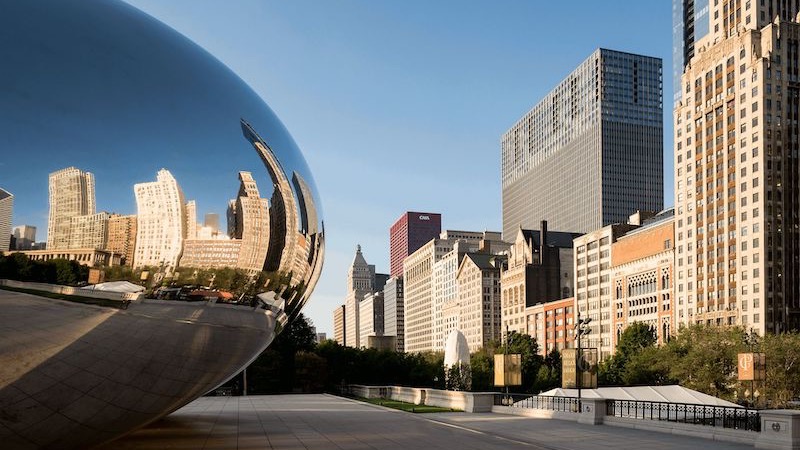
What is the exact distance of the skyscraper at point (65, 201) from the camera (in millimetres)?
7277

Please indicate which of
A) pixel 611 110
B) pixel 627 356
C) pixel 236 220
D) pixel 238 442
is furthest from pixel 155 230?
pixel 611 110

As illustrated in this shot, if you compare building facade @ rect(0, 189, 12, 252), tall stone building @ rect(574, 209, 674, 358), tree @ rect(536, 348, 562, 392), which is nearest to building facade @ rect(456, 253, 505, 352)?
tall stone building @ rect(574, 209, 674, 358)

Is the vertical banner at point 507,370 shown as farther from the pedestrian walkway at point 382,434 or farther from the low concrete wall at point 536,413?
the pedestrian walkway at point 382,434

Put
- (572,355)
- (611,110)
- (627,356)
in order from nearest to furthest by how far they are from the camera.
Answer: (572,355) → (627,356) → (611,110)

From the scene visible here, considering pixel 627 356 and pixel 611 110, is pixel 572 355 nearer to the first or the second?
pixel 627 356

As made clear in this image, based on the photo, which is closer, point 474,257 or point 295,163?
point 295,163

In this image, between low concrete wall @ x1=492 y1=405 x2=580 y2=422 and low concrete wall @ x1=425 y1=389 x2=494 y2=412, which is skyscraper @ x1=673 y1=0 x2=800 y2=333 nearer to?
low concrete wall @ x1=425 y1=389 x2=494 y2=412

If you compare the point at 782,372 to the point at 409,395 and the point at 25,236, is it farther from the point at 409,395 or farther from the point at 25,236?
the point at 25,236

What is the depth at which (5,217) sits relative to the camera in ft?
23.3

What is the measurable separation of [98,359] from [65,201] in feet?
5.92

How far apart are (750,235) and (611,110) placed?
347ft

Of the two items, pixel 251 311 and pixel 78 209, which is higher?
pixel 78 209

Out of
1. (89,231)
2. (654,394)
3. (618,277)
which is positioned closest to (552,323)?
(618,277)

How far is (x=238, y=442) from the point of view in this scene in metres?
15.5
